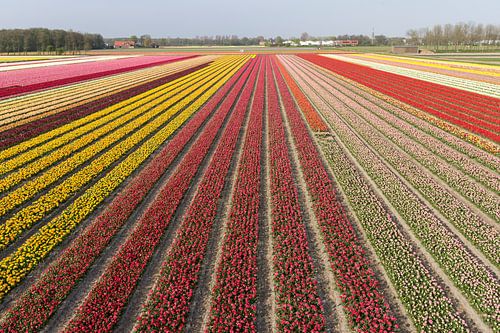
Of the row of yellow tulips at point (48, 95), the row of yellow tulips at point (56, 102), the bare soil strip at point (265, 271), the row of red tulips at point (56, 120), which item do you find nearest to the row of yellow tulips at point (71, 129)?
the row of red tulips at point (56, 120)

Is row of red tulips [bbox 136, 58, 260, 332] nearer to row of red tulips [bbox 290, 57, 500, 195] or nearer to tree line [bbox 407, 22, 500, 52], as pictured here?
→ row of red tulips [bbox 290, 57, 500, 195]

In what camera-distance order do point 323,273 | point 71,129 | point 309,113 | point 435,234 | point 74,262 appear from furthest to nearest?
point 309,113 < point 71,129 < point 435,234 < point 74,262 < point 323,273

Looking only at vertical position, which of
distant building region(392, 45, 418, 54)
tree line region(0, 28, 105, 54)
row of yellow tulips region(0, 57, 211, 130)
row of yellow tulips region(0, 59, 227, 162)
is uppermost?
tree line region(0, 28, 105, 54)

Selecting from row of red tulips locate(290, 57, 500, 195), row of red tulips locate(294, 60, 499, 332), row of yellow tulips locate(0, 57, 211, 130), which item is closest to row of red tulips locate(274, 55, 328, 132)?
row of red tulips locate(294, 60, 499, 332)

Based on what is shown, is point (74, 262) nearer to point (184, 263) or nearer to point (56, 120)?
point (184, 263)

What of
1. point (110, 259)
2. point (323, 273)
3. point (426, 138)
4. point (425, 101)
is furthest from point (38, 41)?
point (323, 273)

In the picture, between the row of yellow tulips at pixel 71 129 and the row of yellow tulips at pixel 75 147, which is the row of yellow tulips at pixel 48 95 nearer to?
the row of yellow tulips at pixel 71 129

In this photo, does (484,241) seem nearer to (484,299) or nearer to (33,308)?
(484,299)
